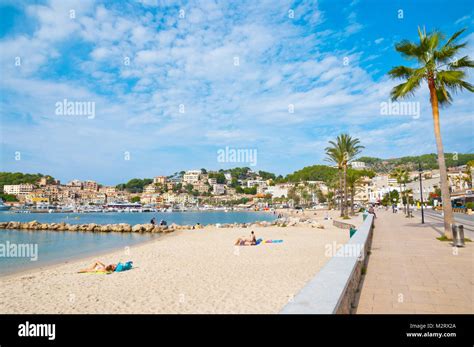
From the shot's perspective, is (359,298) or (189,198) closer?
(359,298)

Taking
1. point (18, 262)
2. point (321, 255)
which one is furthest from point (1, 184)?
point (321, 255)

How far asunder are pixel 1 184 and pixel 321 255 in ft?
658

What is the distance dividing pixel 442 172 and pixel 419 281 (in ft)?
28.2

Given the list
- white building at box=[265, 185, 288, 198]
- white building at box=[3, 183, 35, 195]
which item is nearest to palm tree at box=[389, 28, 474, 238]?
white building at box=[265, 185, 288, 198]

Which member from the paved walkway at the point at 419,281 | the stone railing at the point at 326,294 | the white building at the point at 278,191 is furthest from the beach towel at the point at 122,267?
the white building at the point at 278,191

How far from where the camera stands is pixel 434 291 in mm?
5754

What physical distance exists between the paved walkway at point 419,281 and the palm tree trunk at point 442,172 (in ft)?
8.82

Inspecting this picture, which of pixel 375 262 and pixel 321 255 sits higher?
pixel 375 262

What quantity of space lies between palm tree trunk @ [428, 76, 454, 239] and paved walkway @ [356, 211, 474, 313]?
2.69 metres

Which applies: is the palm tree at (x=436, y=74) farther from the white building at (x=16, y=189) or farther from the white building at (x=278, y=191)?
the white building at (x=16, y=189)
